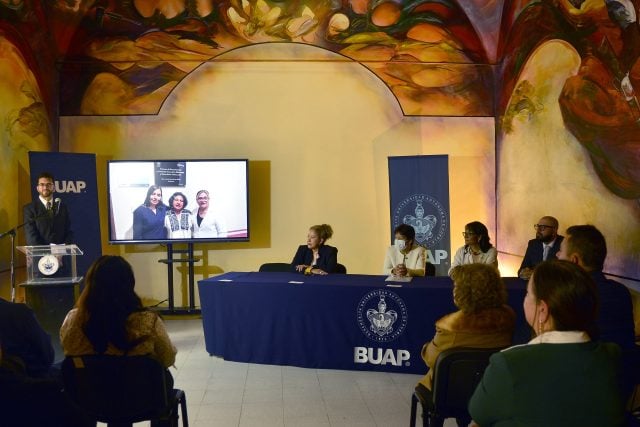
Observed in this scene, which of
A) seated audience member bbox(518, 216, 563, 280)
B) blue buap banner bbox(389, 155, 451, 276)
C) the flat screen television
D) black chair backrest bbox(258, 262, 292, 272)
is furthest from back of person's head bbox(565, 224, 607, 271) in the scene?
the flat screen television

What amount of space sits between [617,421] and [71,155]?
260 inches

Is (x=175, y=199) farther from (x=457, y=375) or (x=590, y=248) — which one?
(x=590, y=248)

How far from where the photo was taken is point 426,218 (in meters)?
7.46

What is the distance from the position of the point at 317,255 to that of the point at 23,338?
3.47m

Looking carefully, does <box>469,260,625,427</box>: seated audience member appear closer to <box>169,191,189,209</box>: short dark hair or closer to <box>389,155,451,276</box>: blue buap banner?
<box>389,155,451,276</box>: blue buap banner

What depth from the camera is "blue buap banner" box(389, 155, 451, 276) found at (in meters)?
7.41

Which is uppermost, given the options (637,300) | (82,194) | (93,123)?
(93,123)

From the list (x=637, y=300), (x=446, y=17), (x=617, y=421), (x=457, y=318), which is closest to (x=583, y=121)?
(x=637, y=300)

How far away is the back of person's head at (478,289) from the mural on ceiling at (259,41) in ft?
17.7

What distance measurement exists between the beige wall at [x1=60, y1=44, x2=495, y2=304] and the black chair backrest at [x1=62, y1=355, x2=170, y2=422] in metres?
5.46

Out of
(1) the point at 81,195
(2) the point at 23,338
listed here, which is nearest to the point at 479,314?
(2) the point at 23,338

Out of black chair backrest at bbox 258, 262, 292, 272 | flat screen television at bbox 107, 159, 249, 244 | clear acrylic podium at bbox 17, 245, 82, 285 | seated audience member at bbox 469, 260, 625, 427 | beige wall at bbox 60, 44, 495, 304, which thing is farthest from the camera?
beige wall at bbox 60, 44, 495, 304

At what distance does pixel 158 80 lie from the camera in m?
7.84

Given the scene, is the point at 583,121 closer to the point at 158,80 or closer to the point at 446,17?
the point at 446,17
